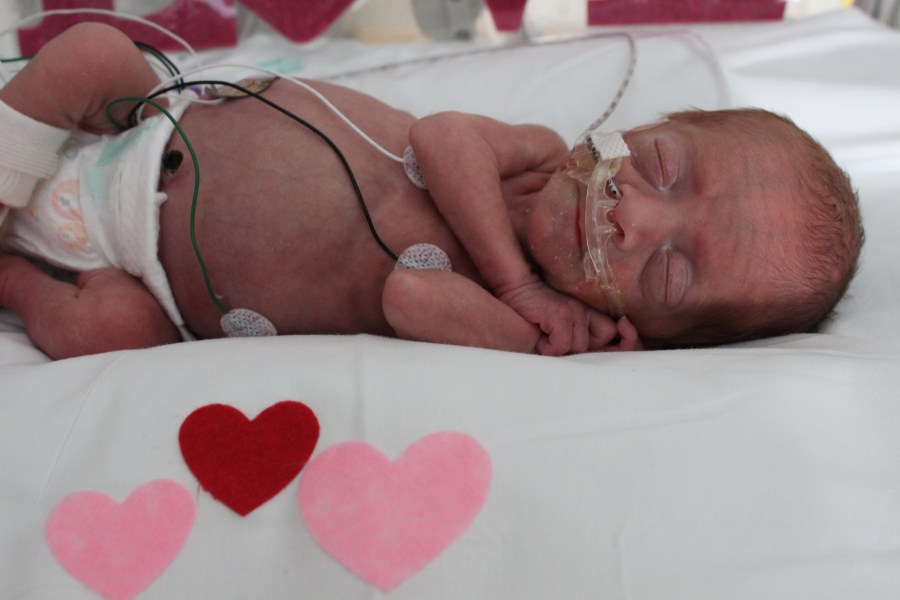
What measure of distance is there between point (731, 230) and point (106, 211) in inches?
43.0

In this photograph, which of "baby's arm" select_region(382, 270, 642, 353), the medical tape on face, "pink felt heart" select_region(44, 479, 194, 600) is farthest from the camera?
the medical tape on face

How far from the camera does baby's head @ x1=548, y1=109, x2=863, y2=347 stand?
1.18 meters

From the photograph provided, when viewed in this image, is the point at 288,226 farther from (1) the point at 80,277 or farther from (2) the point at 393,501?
(2) the point at 393,501

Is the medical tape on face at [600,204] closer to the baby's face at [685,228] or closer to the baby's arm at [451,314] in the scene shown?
the baby's face at [685,228]

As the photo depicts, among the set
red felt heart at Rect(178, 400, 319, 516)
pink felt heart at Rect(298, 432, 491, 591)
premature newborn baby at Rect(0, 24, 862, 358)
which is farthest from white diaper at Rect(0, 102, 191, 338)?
A: pink felt heart at Rect(298, 432, 491, 591)

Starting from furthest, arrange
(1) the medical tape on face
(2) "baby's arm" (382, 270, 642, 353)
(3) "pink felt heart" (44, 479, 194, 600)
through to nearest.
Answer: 1. (1) the medical tape on face
2. (2) "baby's arm" (382, 270, 642, 353)
3. (3) "pink felt heart" (44, 479, 194, 600)

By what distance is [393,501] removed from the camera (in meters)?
0.87

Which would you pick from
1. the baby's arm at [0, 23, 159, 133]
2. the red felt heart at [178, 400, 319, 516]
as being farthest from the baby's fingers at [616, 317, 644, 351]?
the baby's arm at [0, 23, 159, 133]

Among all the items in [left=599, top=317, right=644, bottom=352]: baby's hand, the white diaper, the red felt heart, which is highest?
the white diaper

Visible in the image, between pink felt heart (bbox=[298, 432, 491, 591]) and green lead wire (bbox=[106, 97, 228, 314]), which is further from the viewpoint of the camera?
green lead wire (bbox=[106, 97, 228, 314])

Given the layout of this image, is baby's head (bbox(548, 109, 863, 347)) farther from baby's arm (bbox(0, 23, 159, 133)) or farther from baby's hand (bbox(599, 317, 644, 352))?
baby's arm (bbox(0, 23, 159, 133))

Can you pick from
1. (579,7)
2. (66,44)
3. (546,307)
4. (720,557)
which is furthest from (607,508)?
(579,7)

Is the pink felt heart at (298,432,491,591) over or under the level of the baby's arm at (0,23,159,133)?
under

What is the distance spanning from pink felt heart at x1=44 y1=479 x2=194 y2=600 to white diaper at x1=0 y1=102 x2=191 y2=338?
20.6 inches
